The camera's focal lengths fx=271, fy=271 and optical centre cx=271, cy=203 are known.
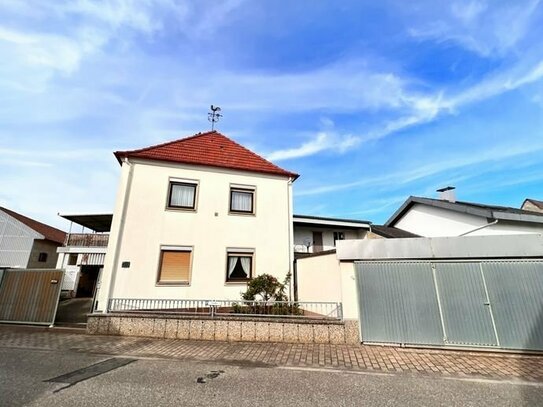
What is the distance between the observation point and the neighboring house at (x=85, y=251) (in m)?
19.2

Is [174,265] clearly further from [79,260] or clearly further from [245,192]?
[79,260]

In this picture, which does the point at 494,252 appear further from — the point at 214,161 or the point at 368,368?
the point at 214,161

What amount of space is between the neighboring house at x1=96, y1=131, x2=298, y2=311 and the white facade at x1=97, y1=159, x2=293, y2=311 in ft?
0.12

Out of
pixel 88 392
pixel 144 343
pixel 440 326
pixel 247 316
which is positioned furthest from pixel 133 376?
pixel 440 326

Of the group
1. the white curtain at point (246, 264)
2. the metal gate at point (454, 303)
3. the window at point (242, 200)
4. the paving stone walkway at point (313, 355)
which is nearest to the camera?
the paving stone walkway at point (313, 355)

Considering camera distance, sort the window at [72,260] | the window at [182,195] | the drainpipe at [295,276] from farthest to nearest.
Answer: the window at [72,260], the drainpipe at [295,276], the window at [182,195]

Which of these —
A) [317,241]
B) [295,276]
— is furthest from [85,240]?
[317,241]

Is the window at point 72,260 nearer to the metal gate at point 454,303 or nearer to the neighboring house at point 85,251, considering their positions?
the neighboring house at point 85,251

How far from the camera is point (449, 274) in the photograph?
24.3 ft

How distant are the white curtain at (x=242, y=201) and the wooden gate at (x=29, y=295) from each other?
6.77 metres

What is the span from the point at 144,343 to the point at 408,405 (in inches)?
262

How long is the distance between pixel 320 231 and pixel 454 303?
1292cm

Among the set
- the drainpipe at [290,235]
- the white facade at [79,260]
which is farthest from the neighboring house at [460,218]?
the white facade at [79,260]

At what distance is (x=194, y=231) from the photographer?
37.0 feet
